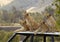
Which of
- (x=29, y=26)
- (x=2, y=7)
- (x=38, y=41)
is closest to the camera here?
(x=29, y=26)

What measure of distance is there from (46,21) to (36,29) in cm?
30

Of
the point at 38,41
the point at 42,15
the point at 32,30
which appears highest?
the point at 42,15

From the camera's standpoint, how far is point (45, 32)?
3.66 meters

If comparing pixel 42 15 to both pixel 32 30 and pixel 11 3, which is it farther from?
pixel 11 3

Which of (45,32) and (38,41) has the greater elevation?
(45,32)

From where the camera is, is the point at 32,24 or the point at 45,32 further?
the point at 32,24

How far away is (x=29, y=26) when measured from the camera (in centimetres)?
418

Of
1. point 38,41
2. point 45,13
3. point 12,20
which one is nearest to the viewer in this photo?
point 45,13

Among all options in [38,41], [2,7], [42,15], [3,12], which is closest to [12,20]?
[3,12]

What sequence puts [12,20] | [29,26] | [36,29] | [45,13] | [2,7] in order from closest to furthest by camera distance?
1. [45,13]
2. [36,29]
3. [29,26]
4. [12,20]
5. [2,7]

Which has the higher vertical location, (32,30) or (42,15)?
(42,15)

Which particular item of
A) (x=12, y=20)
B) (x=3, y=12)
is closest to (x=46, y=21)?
(x=12, y=20)

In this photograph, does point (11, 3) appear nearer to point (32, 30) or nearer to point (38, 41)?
point (38, 41)

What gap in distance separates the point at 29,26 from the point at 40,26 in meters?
0.43
